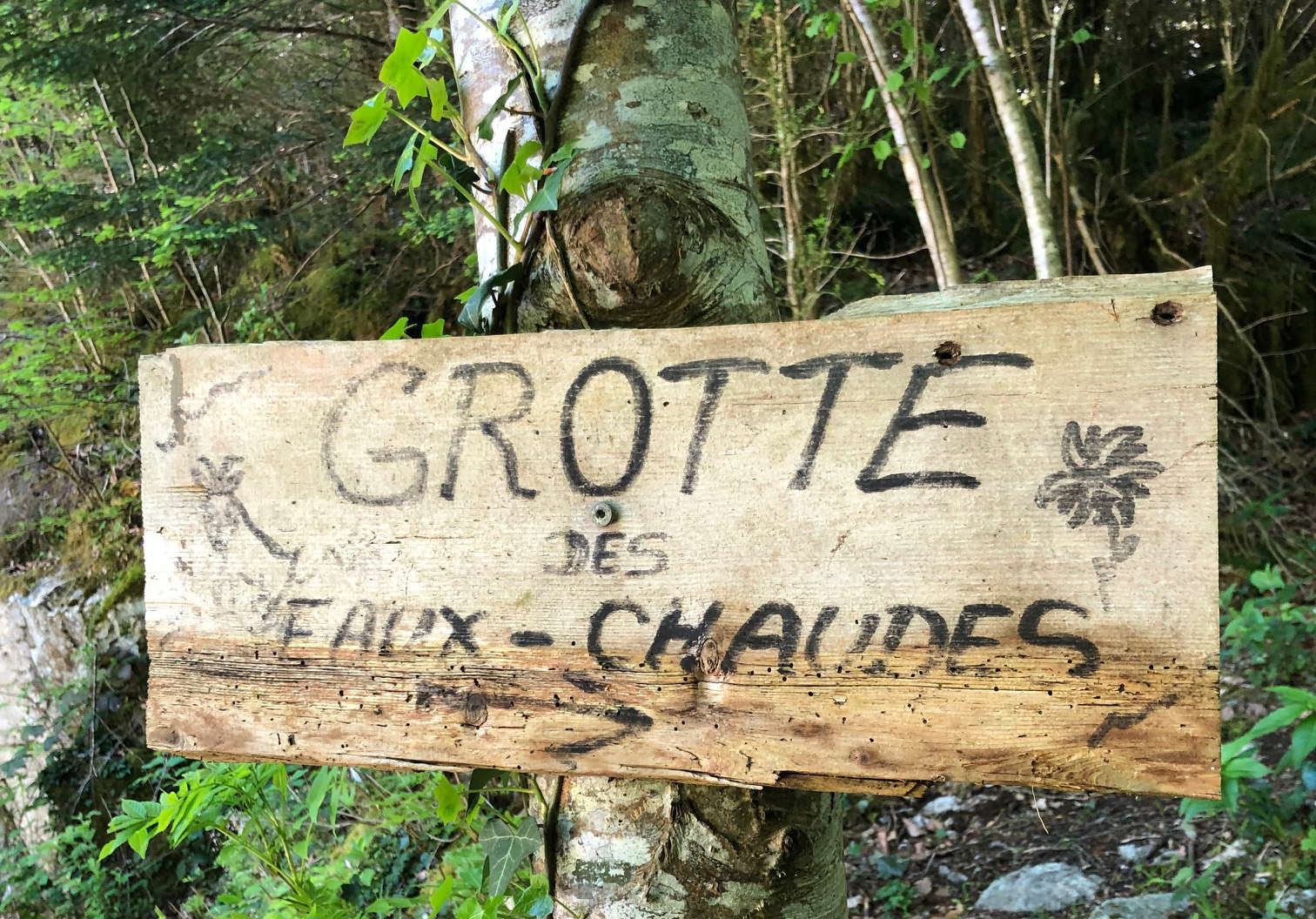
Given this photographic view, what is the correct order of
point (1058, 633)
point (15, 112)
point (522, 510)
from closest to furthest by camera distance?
1. point (1058, 633)
2. point (522, 510)
3. point (15, 112)

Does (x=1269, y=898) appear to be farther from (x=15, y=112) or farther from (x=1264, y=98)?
(x=15, y=112)

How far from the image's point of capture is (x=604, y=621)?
2.58 ft

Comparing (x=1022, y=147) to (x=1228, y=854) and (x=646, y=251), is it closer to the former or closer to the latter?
(x=646, y=251)

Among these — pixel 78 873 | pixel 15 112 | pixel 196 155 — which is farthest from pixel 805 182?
pixel 78 873

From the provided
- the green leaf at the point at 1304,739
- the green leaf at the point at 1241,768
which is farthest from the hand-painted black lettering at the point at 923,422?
the green leaf at the point at 1241,768

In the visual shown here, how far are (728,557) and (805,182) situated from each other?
413 cm

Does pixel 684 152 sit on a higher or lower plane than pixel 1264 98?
lower

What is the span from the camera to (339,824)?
3453mm

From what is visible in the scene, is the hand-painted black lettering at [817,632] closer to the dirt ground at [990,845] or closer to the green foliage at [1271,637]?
the dirt ground at [990,845]

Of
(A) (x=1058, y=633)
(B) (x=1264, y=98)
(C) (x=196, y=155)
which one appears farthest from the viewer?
(C) (x=196, y=155)

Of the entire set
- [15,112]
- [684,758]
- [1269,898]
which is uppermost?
[15,112]

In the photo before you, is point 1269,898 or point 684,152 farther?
point 1269,898

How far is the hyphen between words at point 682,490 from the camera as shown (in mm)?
715

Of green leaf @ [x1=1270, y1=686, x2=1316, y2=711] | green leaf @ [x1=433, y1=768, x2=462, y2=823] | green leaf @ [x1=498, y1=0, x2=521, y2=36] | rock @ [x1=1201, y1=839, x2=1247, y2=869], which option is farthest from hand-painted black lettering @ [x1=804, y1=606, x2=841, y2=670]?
rock @ [x1=1201, y1=839, x2=1247, y2=869]
